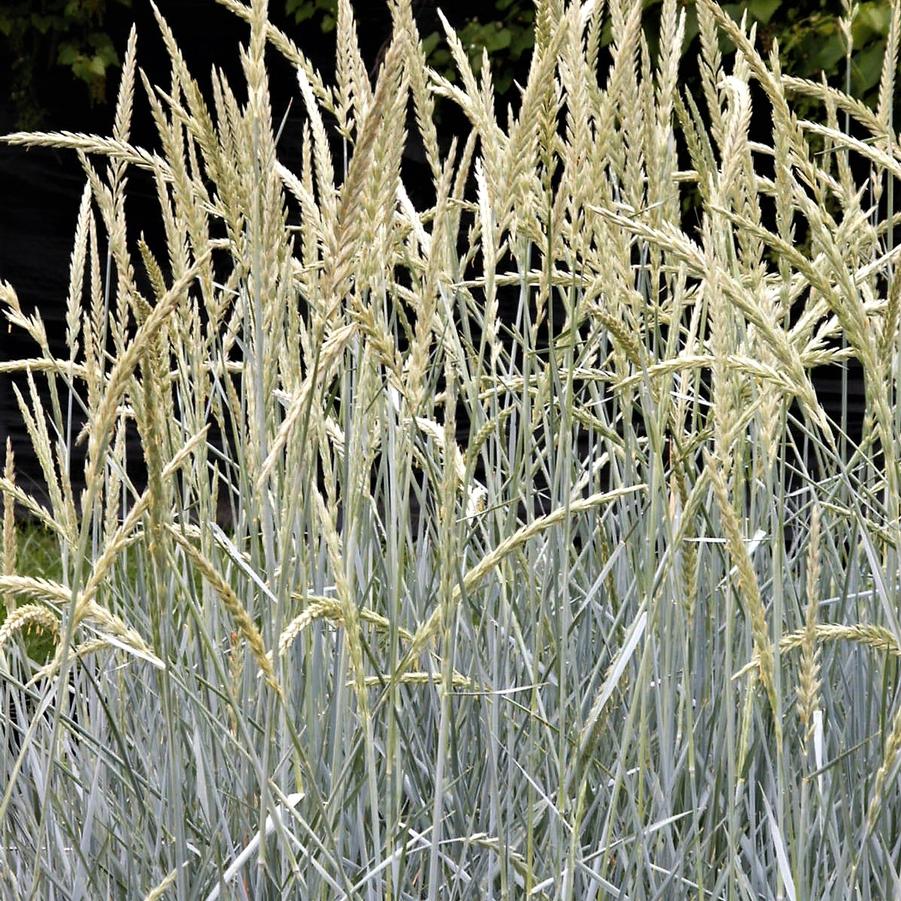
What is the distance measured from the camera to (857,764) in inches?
52.8

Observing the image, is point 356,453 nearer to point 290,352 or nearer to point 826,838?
point 290,352

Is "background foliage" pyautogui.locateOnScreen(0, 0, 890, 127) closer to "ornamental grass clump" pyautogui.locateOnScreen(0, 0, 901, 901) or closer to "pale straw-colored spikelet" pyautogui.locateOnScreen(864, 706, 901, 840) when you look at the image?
"ornamental grass clump" pyautogui.locateOnScreen(0, 0, 901, 901)

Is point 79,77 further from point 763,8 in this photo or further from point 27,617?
point 27,617

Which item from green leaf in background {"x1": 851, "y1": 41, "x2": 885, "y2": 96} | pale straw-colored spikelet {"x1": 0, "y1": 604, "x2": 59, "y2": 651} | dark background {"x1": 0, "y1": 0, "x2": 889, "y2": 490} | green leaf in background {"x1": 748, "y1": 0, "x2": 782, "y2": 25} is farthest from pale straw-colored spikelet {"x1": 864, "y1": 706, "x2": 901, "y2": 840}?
dark background {"x1": 0, "y1": 0, "x2": 889, "y2": 490}

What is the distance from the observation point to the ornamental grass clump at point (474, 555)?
924 mm

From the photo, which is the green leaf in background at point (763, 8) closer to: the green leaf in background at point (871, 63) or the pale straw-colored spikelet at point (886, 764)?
the green leaf in background at point (871, 63)

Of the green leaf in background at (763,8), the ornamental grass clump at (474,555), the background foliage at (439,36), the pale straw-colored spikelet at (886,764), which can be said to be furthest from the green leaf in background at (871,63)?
the pale straw-colored spikelet at (886,764)

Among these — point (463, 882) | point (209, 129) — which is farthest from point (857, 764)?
point (209, 129)

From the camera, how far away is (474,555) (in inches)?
69.3

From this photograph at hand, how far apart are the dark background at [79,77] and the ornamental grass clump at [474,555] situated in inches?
134

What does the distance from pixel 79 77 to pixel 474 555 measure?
410 centimetres

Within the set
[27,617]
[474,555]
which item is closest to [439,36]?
[474,555]

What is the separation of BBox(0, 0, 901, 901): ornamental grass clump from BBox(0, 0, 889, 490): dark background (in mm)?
3412

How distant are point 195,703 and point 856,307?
2.49 ft
